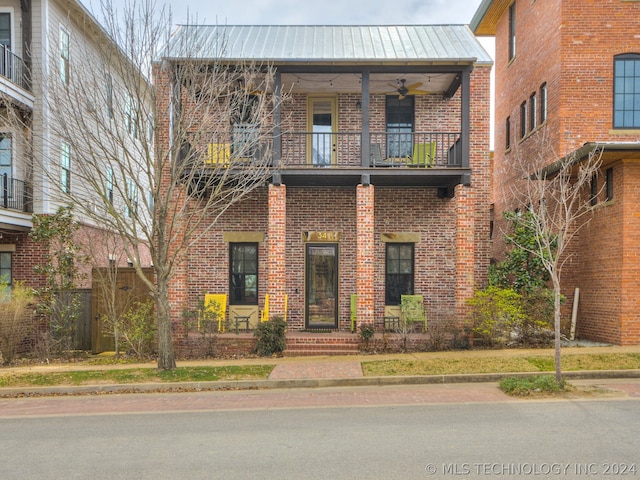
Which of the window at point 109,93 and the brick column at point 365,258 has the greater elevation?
the window at point 109,93

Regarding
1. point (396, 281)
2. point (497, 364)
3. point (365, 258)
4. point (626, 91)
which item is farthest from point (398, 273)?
point (626, 91)

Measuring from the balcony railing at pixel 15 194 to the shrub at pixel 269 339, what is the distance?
7607 millimetres

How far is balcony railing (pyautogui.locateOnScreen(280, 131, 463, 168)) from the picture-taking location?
46.6ft

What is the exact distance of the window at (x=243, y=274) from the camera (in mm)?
15266

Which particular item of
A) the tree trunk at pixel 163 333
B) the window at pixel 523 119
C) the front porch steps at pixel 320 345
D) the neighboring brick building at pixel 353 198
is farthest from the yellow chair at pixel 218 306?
the window at pixel 523 119

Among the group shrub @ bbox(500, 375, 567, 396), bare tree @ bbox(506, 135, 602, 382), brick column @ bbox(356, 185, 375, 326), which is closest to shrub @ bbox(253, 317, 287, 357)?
brick column @ bbox(356, 185, 375, 326)

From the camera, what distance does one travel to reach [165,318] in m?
10.8

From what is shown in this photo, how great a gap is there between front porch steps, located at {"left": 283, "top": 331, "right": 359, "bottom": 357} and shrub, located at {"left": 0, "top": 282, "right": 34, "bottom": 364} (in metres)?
6.42

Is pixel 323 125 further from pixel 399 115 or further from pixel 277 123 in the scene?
pixel 277 123

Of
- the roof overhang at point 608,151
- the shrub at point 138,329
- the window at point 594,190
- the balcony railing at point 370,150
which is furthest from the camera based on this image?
the balcony railing at point 370,150

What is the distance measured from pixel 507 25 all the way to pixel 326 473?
18989mm

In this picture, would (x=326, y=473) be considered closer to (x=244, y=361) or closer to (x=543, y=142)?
(x=244, y=361)

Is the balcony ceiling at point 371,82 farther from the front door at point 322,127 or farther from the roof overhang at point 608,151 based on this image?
the roof overhang at point 608,151

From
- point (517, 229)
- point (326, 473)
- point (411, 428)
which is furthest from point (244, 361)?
point (517, 229)
